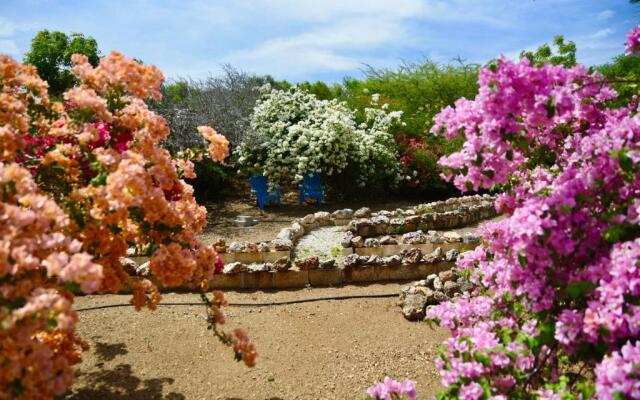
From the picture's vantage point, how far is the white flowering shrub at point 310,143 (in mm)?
9648

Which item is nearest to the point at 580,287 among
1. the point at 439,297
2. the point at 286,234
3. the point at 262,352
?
the point at 262,352

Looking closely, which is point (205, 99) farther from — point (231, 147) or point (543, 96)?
point (543, 96)

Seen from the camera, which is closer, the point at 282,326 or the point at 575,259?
the point at 575,259

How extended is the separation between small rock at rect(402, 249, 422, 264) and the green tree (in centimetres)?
999

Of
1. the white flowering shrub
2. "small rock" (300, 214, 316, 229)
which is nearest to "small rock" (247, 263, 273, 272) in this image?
"small rock" (300, 214, 316, 229)

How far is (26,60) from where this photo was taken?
12211 millimetres

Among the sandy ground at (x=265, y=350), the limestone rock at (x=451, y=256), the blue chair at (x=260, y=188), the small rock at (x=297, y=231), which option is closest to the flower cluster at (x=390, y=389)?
the sandy ground at (x=265, y=350)

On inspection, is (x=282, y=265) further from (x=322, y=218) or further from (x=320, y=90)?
(x=320, y=90)

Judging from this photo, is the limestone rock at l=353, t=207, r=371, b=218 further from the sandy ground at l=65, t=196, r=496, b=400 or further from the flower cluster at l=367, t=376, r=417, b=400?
the flower cluster at l=367, t=376, r=417, b=400

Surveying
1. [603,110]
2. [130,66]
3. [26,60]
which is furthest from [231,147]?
[603,110]

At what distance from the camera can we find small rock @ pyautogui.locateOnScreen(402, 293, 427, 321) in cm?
426

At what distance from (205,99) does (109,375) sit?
817 centimetres

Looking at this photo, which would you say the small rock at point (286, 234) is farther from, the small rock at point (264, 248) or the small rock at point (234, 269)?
the small rock at point (234, 269)

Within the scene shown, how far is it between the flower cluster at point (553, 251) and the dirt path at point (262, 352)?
4.05 ft
